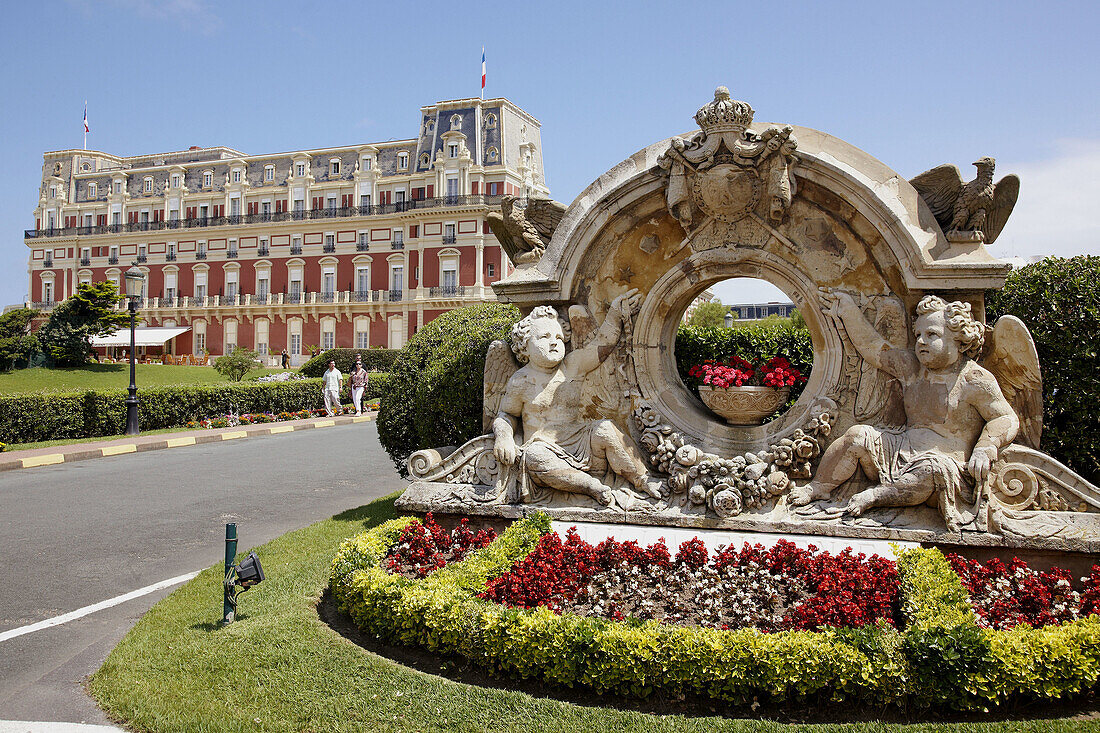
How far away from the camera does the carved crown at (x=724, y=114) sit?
Answer: 566 centimetres

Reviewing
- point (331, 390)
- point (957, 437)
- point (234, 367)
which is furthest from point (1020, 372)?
point (234, 367)

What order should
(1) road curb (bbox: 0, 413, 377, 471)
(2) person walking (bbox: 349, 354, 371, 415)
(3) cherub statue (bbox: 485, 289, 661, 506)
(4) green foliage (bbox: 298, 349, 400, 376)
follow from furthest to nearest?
(4) green foliage (bbox: 298, 349, 400, 376) < (2) person walking (bbox: 349, 354, 371, 415) < (1) road curb (bbox: 0, 413, 377, 471) < (3) cherub statue (bbox: 485, 289, 661, 506)

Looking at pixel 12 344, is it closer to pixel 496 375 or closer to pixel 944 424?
pixel 496 375

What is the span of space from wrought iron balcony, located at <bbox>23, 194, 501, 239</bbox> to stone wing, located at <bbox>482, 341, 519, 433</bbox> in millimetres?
37672

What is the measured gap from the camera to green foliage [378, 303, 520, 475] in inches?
306

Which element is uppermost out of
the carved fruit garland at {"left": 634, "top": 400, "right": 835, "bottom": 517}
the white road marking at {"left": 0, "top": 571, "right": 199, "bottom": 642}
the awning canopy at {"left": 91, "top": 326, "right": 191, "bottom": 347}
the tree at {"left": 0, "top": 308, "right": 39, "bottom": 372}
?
the awning canopy at {"left": 91, "top": 326, "right": 191, "bottom": 347}

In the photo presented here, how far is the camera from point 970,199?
536 centimetres

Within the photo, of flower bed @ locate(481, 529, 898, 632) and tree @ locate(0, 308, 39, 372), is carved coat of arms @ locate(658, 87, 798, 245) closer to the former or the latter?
flower bed @ locate(481, 529, 898, 632)

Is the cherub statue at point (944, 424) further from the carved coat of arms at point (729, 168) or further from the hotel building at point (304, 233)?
the hotel building at point (304, 233)

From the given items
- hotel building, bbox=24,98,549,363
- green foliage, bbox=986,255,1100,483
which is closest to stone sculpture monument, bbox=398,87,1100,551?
green foliage, bbox=986,255,1100,483

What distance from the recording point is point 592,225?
20.5 ft

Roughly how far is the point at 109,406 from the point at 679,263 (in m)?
14.6

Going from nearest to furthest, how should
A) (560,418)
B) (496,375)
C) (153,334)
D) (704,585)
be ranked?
(704,585)
(560,418)
(496,375)
(153,334)

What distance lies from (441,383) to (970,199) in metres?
4.89
